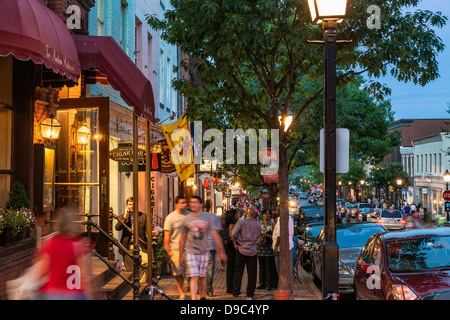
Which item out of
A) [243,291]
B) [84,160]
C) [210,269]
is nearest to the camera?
[210,269]

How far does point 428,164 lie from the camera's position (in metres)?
66.4

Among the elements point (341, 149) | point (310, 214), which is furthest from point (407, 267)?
point (310, 214)

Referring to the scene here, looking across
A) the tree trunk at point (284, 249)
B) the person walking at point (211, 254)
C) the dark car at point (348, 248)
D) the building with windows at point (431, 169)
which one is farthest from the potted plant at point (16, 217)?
the building with windows at point (431, 169)

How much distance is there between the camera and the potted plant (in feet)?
27.8

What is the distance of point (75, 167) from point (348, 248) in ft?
22.6

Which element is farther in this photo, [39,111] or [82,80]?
[82,80]

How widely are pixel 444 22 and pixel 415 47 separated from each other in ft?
2.87

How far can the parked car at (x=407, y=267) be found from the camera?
7.48 m

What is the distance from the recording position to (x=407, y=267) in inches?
328

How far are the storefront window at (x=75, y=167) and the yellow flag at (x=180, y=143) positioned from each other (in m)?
3.47

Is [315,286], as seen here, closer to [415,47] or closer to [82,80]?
[415,47]

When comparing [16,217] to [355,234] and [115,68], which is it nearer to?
[115,68]
